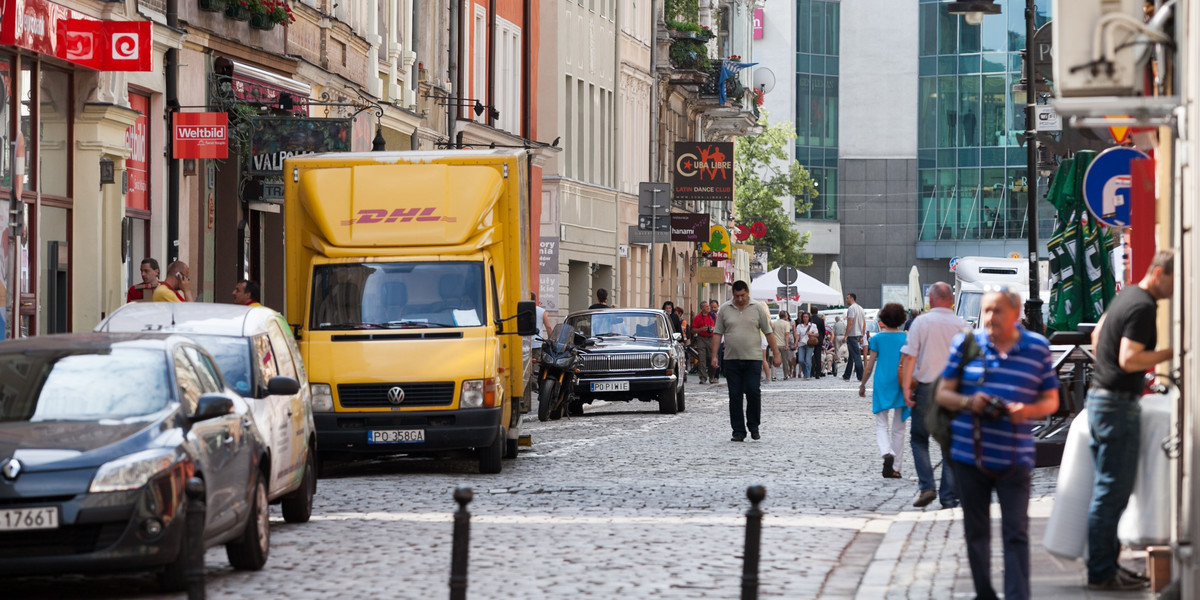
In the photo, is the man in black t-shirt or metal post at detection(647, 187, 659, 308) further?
metal post at detection(647, 187, 659, 308)

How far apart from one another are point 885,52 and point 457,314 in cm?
8722

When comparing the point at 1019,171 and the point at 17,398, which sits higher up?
the point at 1019,171

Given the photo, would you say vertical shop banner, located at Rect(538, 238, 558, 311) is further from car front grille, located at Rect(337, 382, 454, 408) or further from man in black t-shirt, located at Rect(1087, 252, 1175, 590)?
man in black t-shirt, located at Rect(1087, 252, 1175, 590)

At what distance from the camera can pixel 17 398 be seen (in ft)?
36.9

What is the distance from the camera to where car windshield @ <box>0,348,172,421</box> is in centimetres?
1109

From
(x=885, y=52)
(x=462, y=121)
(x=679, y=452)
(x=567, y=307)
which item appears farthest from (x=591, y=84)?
(x=885, y=52)

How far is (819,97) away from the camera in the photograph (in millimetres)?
105688

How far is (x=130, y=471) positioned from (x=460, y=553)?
7.95 ft

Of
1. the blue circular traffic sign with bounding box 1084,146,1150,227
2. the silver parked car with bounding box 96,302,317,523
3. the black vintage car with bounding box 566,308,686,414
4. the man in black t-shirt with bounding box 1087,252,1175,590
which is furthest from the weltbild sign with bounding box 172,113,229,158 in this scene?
the man in black t-shirt with bounding box 1087,252,1175,590

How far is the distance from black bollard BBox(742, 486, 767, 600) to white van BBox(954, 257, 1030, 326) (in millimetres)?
34983

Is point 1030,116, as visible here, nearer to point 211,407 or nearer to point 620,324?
point 620,324

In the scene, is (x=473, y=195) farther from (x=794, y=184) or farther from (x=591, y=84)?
(x=794, y=184)

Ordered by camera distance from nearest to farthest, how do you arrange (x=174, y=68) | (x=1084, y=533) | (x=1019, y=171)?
1. (x=1084, y=533)
2. (x=174, y=68)
3. (x=1019, y=171)

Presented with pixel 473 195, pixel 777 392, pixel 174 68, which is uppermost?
pixel 174 68
